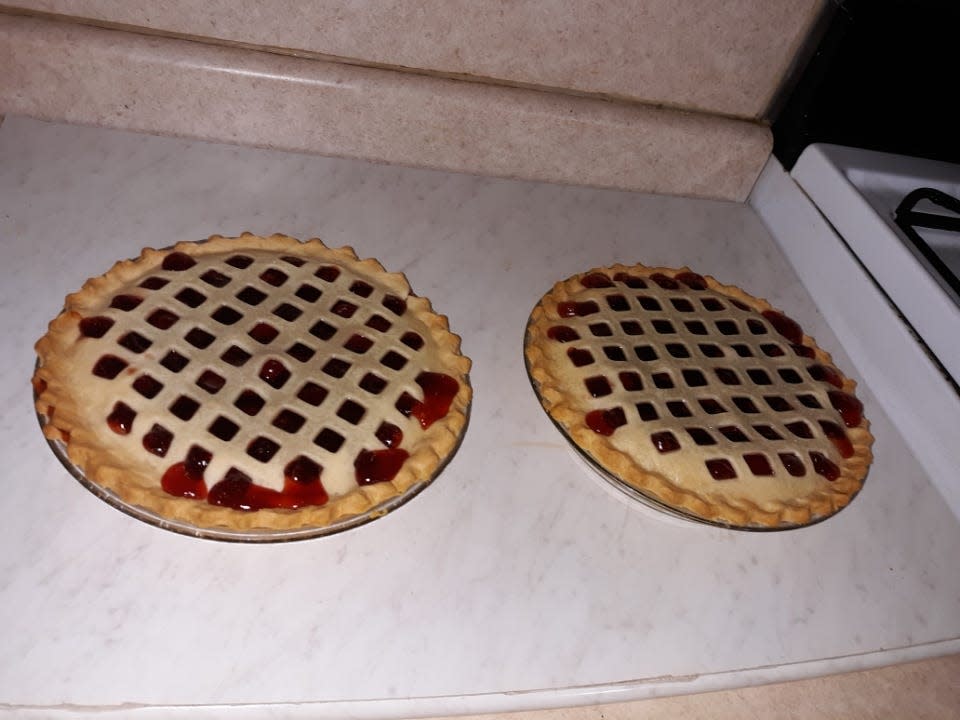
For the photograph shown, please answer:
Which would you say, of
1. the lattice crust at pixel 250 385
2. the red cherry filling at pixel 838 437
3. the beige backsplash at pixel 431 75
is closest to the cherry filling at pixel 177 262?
the lattice crust at pixel 250 385

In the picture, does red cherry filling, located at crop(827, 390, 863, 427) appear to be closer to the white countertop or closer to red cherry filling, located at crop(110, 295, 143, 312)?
the white countertop

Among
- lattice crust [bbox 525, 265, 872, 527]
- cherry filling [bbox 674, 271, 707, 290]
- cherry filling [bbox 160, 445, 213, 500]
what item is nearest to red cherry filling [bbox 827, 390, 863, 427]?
lattice crust [bbox 525, 265, 872, 527]

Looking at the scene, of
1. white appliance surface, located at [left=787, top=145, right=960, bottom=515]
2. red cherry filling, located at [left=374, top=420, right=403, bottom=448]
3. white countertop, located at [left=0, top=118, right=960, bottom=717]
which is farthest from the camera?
white appliance surface, located at [left=787, top=145, right=960, bottom=515]

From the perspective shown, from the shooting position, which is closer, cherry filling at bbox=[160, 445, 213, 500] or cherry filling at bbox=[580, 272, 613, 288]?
cherry filling at bbox=[160, 445, 213, 500]

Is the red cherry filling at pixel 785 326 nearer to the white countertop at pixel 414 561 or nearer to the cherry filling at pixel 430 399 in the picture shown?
the white countertop at pixel 414 561

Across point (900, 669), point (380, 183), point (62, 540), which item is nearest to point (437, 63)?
point (380, 183)

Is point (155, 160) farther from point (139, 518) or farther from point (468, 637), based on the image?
point (468, 637)
